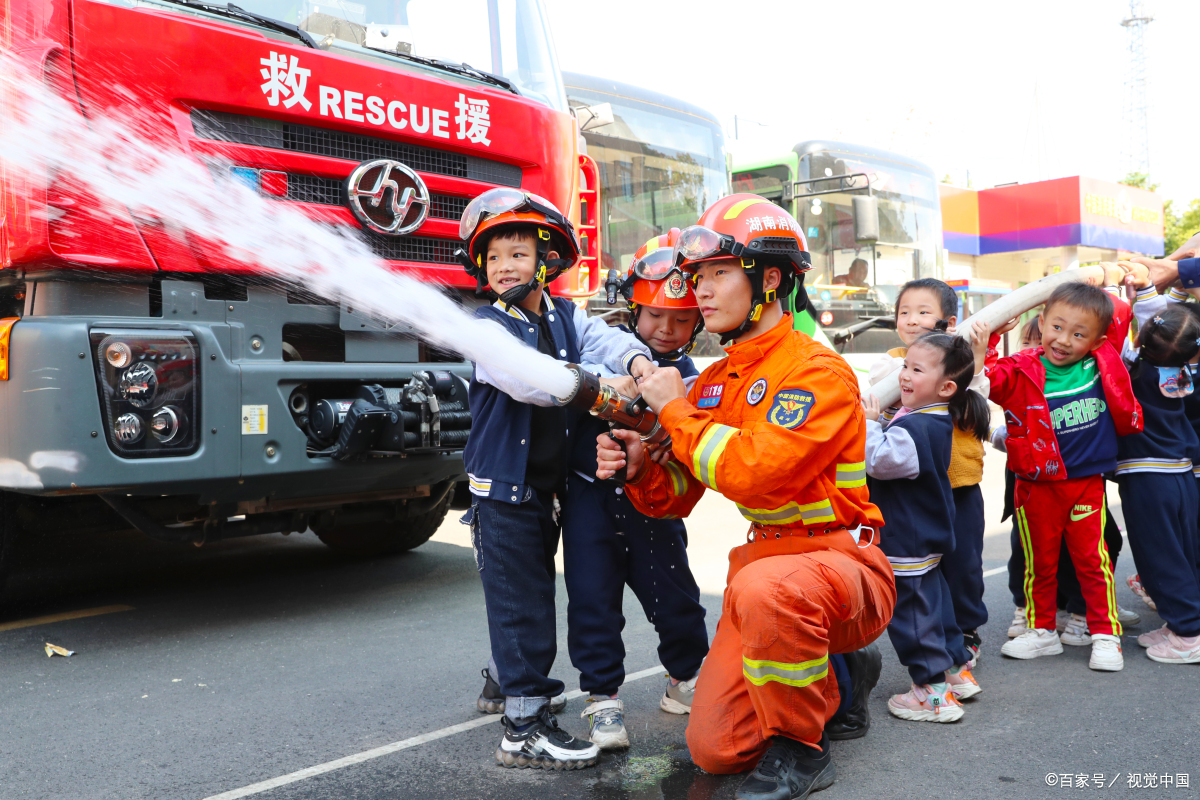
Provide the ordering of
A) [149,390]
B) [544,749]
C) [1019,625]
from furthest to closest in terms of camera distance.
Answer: [1019,625]
[149,390]
[544,749]

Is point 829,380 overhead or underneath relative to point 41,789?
overhead

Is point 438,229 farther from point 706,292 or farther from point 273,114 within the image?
point 706,292

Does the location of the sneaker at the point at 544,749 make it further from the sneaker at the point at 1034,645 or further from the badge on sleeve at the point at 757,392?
the sneaker at the point at 1034,645

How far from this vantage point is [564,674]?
12.6 ft

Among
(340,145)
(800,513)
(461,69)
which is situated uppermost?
(461,69)

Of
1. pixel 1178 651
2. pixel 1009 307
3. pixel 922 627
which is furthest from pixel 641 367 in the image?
pixel 1178 651

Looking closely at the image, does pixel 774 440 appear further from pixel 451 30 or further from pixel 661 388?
pixel 451 30

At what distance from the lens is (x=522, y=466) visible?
2.99 meters

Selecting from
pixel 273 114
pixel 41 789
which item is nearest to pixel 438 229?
pixel 273 114

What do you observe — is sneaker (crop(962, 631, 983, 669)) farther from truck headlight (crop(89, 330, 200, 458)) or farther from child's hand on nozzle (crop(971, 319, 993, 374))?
truck headlight (crop(89, 330, 200, 458))

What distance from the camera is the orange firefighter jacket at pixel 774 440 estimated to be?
2592 millimetres

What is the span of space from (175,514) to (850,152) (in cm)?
1061

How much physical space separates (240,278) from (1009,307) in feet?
10.1

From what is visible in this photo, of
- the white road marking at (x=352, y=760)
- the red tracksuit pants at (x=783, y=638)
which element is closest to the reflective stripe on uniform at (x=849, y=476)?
the red tracksuit pants at (x=783, y=638)
